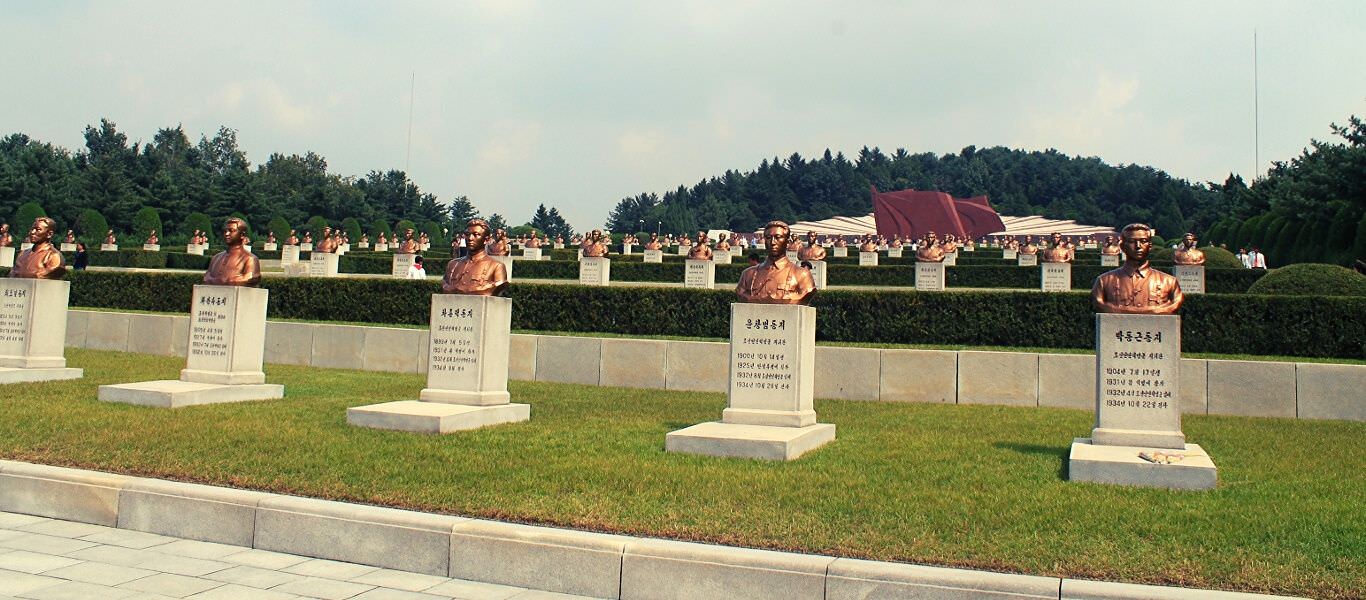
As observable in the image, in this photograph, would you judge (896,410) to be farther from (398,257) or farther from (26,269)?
(398,257)

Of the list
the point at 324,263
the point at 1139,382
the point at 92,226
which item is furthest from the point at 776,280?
the point at 92,226

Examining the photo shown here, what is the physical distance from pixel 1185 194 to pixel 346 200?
102m

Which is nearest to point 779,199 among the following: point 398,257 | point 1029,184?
point 1029,184

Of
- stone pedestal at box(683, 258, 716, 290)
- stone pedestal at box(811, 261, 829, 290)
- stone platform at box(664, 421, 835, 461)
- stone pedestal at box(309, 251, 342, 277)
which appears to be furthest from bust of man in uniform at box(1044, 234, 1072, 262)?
stone pedestal at box(309, 251, 342, 277)

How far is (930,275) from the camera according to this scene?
95.6ft

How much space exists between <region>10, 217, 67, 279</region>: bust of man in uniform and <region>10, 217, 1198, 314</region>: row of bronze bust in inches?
0.5

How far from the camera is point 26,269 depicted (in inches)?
544

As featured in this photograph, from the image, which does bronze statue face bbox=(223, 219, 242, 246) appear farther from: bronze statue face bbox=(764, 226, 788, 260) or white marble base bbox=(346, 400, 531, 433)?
bronze statue face bbox=(764, 226, 788, 260)

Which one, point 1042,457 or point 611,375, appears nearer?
point 1042,457

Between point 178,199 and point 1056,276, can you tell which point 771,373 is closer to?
point 1056,276

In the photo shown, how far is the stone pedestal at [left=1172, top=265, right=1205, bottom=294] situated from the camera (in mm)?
24641

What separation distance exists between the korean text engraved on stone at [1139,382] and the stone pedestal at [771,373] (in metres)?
2.57

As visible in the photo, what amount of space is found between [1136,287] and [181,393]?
390 inches

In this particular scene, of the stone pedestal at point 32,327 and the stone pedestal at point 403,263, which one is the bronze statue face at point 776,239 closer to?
the stone pedestal at point 32,327
